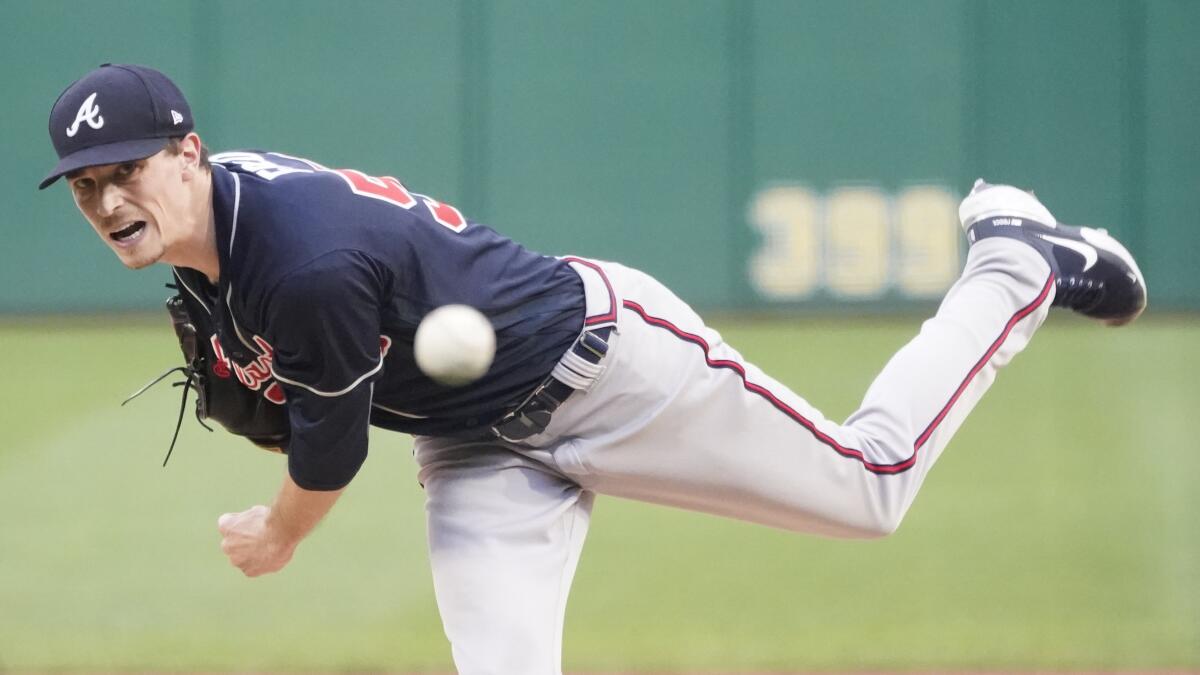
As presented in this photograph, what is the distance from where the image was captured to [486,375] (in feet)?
8.93

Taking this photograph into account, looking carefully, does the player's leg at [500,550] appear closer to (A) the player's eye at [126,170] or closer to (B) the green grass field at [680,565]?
(A) the player's eye at [126,170]

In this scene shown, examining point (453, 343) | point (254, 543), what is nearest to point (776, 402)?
point (453, 343)

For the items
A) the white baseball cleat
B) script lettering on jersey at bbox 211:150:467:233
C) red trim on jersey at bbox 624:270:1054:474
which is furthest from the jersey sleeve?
the white baseball cleat

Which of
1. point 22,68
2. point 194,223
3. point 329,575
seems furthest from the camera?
point 22,68

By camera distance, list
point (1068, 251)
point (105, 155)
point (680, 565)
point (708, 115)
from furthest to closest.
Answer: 1. point (708, 115)
2. point (680, 565)
3. point (1068, 251)
4. point (105, 155)

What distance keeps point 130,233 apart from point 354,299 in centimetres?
38

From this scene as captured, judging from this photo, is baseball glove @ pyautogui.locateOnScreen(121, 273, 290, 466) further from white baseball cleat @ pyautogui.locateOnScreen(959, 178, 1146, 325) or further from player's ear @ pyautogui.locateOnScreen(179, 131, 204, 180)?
white baseball cleat @ pyautogui.locateOnScreen(959, 178, 1146, 325)

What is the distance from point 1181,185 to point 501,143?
4.33 meters

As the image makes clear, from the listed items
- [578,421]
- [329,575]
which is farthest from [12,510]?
[578,421]

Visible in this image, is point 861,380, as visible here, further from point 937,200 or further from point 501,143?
point 501,143

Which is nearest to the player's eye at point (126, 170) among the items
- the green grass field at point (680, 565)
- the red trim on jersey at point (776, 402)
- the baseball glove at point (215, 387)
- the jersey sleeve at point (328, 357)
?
the jersey sleeve at point (328, 357)

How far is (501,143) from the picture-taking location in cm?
957

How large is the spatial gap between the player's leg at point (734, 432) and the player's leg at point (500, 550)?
9cm

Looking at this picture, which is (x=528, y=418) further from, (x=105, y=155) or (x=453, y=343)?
(x=105, y=155)
